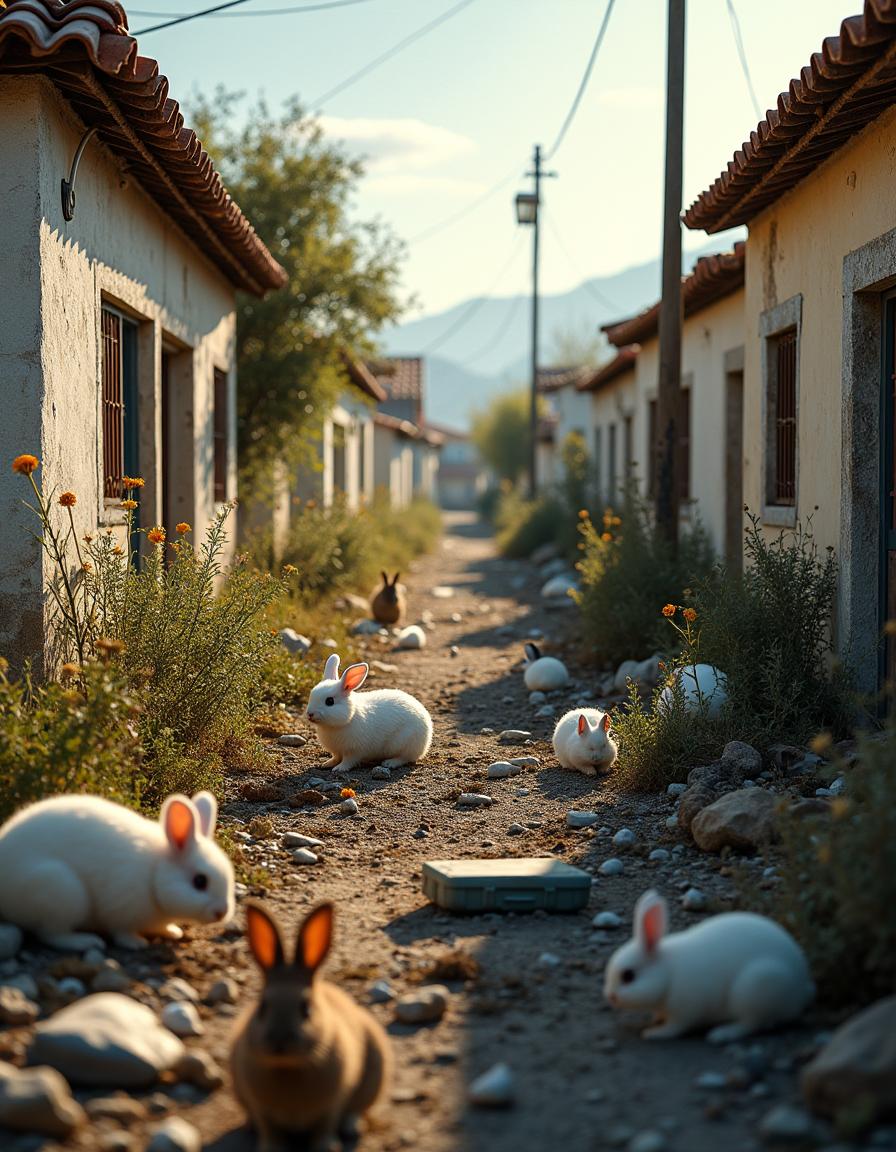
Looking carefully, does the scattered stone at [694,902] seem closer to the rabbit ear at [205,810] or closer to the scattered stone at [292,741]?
the rabbit ear at [205,810]

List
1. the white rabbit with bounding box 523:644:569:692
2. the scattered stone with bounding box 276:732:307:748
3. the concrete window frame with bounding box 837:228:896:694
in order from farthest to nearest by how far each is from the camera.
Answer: the white rabbit with bounding box 523:644:569:692
the scattered stone with bounding box 276:732:307:748
the concrete window frame with bounding box 837:228:896:694

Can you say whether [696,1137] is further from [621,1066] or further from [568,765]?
[568,765]

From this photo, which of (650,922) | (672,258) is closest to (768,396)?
(672,258)

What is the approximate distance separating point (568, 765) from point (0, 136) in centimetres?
422

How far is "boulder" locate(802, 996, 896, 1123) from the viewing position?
2871mm

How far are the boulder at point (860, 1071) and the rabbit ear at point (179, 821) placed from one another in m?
1.93

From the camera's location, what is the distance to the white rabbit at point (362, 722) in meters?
6.63

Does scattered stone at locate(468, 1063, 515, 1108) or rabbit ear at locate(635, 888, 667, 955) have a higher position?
rabbit ear at locate(635, 888, 667, 955)

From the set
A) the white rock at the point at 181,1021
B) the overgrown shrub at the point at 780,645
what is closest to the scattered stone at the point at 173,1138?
the white rock at the point at 181,1021

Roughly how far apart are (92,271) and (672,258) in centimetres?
491

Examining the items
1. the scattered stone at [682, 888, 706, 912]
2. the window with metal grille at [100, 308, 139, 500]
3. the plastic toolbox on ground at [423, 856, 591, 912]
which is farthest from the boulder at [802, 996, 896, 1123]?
the window with metal grille at [100, 308, 139, 500]

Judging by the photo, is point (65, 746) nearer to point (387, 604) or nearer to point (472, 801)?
point (472, 801)

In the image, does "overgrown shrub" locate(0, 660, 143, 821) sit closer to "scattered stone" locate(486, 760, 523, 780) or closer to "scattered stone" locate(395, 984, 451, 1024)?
"scattered stone" locate(395, 984, 451, 1024)

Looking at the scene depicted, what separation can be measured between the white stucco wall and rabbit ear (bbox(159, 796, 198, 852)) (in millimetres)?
2194
